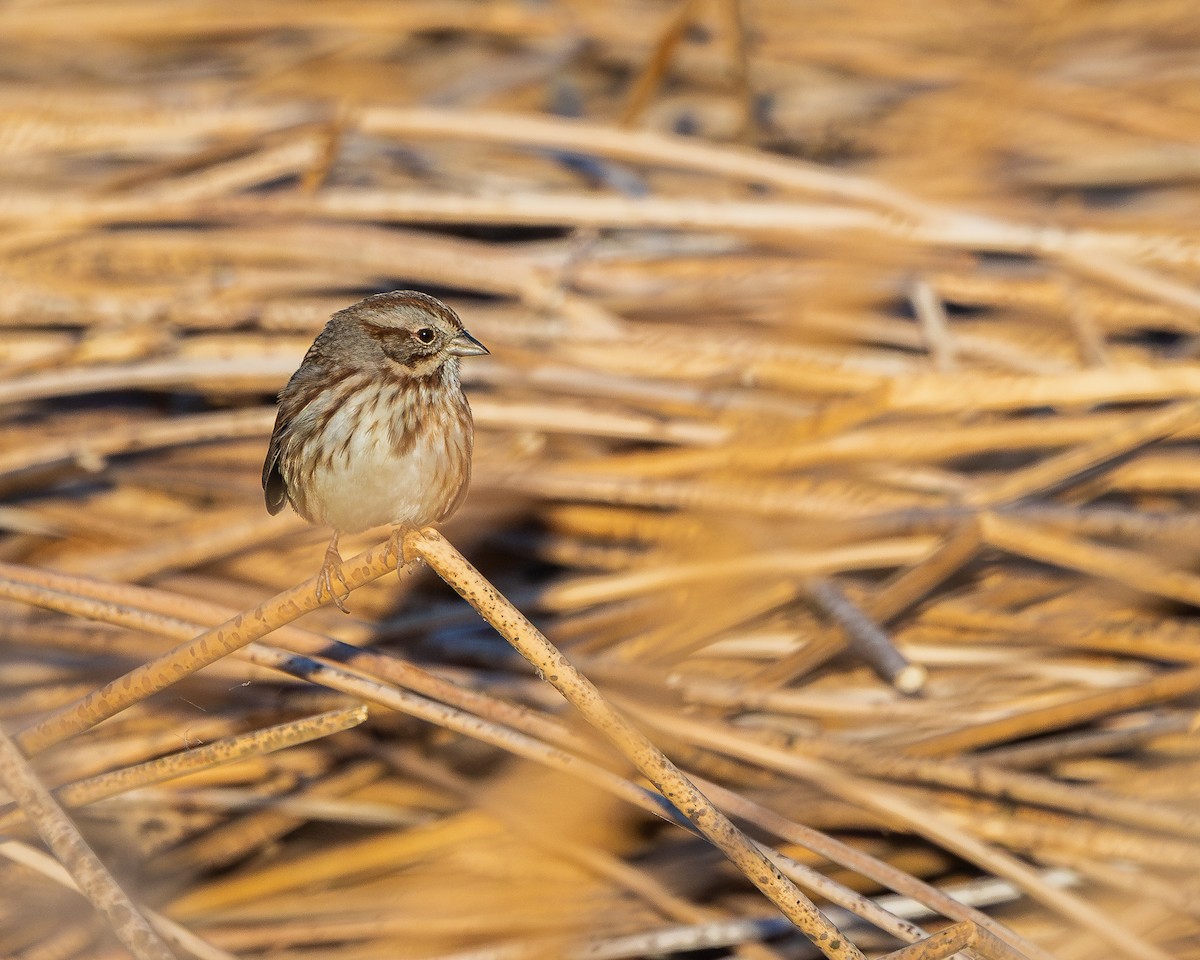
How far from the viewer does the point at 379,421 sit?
2.93m

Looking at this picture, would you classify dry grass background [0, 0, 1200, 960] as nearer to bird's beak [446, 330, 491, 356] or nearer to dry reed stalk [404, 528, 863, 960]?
dry reed stalk [404, 528, 863, 960]

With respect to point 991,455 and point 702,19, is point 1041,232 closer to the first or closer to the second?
point 991,455

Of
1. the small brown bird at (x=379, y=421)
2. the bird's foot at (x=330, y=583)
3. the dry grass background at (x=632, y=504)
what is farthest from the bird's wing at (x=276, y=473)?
the bird's foot at (x=330, y=583)

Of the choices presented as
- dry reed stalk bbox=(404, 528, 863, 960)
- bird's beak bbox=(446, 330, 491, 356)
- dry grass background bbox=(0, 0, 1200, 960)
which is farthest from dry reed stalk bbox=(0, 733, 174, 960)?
bird's beak bbox=(446, 330, 491, 356)

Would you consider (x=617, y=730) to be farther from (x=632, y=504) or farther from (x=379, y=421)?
(x=632, y=504)

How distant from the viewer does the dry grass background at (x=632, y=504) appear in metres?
2.86

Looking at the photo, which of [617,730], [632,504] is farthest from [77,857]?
[632,504]

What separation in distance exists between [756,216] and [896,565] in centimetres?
117

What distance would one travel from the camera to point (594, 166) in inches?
199

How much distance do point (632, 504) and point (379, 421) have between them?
1.06m

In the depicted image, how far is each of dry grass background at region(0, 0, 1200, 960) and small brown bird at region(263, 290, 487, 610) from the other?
0.31m

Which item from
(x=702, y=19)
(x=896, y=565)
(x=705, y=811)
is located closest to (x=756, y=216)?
(x=896, y=565)

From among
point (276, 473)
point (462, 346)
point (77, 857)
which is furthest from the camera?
point (276, 473)

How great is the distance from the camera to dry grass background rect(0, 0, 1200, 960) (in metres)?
A: 2.86
